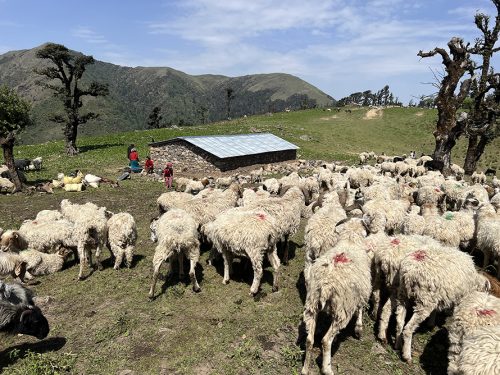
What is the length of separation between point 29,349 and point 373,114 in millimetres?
80767

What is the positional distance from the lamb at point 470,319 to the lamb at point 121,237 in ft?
31.3

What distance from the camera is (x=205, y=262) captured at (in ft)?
41.1

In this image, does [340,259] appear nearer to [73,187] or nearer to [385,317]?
[385,317]

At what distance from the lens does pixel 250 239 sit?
987cm

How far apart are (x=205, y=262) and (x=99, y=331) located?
460 centimetres

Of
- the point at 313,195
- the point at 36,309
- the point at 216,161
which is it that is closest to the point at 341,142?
the point at 216,161

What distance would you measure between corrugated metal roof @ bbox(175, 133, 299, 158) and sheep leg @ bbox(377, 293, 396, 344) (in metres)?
25.0

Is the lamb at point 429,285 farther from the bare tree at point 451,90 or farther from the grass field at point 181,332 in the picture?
the bare tree at point 451,90

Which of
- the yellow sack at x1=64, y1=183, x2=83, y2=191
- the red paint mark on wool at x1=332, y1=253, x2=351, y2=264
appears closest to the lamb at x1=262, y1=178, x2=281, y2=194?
the red paint mark on wool at x1=332, y1=253, x2=351, y2=264

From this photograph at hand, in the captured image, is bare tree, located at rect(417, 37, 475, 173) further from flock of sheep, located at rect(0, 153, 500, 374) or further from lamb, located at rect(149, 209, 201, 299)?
lamb, located at rect(149, 209, 201, 299)

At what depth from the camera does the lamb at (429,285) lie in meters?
7.42

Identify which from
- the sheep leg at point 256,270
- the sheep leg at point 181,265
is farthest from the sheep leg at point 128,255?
the sheep leg at point 256,270

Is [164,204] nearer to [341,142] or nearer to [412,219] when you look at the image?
[412,219]

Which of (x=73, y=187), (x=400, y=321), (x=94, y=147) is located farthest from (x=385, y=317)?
(x=94, y=147)
